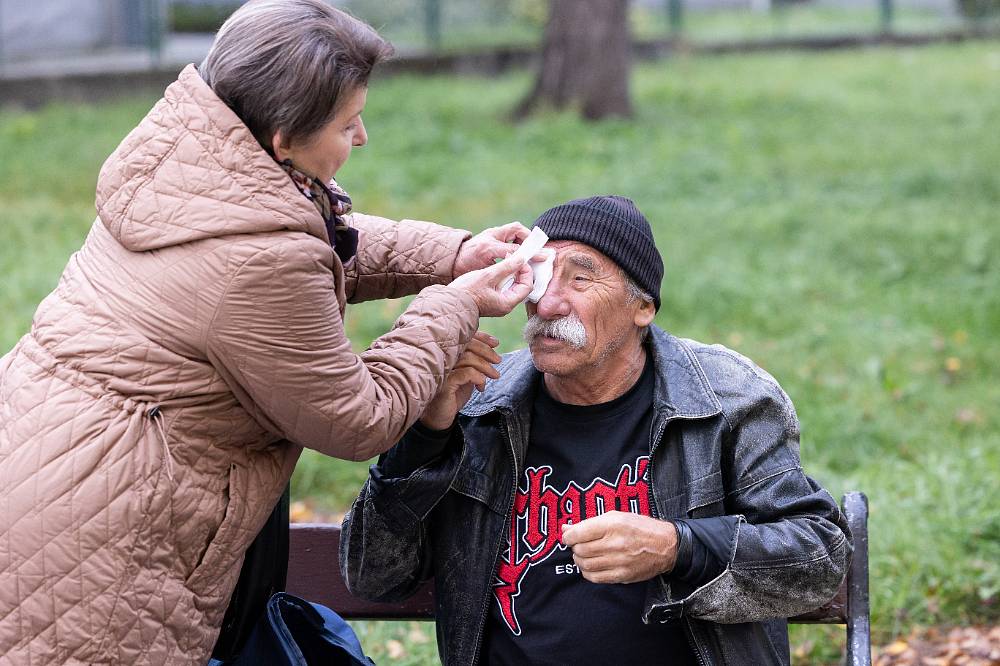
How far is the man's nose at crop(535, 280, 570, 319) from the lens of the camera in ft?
10.4

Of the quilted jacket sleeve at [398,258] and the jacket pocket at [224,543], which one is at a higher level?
the quilted jacket sleeve at [398,258]

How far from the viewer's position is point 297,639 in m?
3.02

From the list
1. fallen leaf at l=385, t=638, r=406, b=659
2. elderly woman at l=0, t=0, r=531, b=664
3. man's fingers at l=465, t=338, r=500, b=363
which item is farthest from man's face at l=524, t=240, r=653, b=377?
fallen leaf at l=385, t=638, r=406, b=659

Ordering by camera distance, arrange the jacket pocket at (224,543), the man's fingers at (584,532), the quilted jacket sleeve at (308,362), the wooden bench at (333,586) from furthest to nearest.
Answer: the wooden bench at (333,586) → the man's fingers at (584,532) → the jacket pocket at (224,543) → the quilted jacket sleeve at (308,362)

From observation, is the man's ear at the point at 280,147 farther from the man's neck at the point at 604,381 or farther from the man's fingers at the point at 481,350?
the man's neck at the point at 604,381

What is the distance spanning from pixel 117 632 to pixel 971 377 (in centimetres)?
580

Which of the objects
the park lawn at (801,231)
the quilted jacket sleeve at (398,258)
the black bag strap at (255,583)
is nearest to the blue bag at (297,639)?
the black bag strap at (255,583)

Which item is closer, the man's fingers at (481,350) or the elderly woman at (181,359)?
the elderly woman at (181,359)

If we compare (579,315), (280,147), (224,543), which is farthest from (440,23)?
(224,543)

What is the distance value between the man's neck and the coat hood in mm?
1098

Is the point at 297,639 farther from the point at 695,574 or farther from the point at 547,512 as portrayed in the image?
the point at 695,574

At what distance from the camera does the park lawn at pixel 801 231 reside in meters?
5.29

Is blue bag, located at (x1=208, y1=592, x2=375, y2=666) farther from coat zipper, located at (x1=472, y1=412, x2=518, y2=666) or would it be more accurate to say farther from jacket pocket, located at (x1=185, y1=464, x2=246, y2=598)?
jacket pocket, located at (x1=185, y1=464, x2=246, y2=598)

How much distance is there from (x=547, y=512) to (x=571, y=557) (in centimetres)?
13
